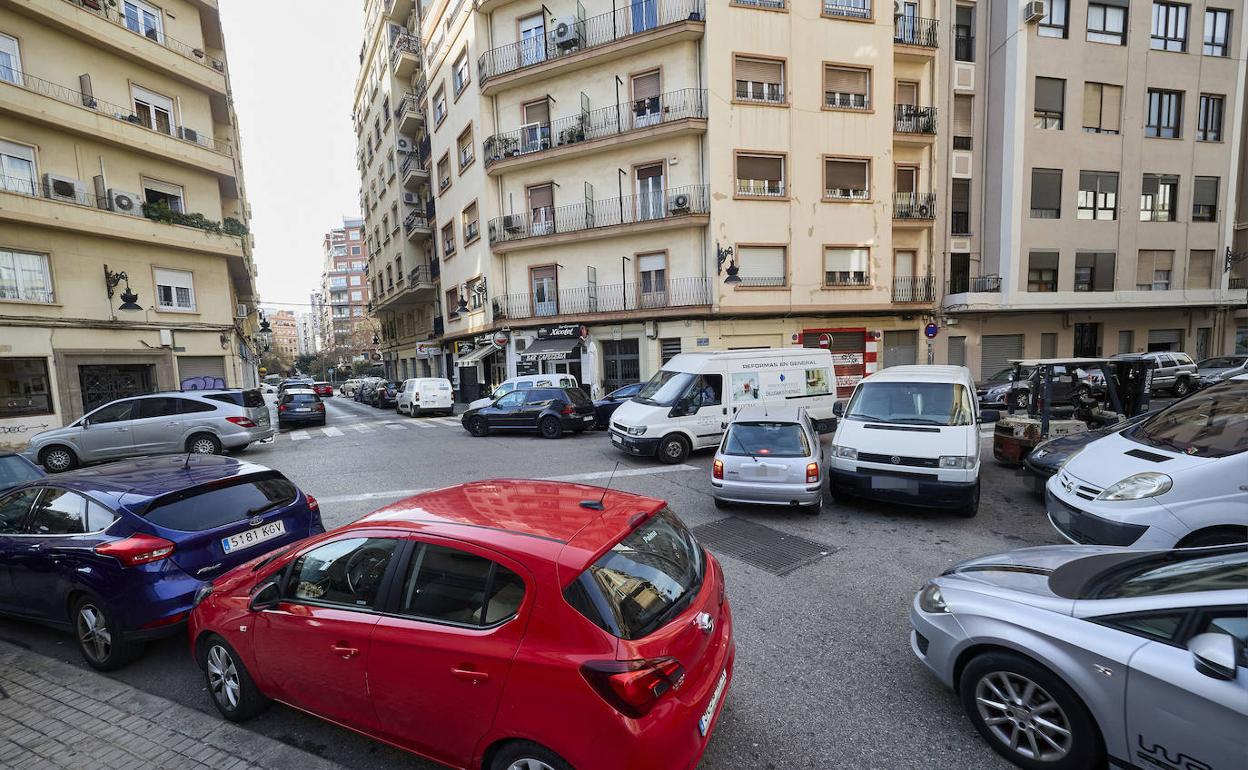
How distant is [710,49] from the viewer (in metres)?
17.5

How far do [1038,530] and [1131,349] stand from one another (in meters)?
26.0

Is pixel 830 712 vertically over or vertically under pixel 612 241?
under

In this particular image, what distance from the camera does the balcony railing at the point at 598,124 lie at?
59.7 feet

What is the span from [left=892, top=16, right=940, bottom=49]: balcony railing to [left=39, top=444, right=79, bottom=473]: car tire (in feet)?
93.6

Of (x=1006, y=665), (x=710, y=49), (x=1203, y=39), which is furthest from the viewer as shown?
(x=1203, y=39)

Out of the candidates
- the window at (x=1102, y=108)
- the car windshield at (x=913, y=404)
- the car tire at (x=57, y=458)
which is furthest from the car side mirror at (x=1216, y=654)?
the window at (x=1102, y=108)

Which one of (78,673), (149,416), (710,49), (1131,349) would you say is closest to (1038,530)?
(78,673)

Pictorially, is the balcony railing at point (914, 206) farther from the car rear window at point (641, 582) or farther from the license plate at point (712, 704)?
the license plate at point (712, 704)

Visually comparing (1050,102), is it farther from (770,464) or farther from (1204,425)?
(770,464)

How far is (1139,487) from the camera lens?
4.25 metres

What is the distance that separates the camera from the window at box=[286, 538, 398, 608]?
2.57 m

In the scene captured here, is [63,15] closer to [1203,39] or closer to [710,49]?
[710,49]

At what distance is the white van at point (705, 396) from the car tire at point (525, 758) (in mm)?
7573

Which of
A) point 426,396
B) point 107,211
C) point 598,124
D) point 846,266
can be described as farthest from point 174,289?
point 846,266
